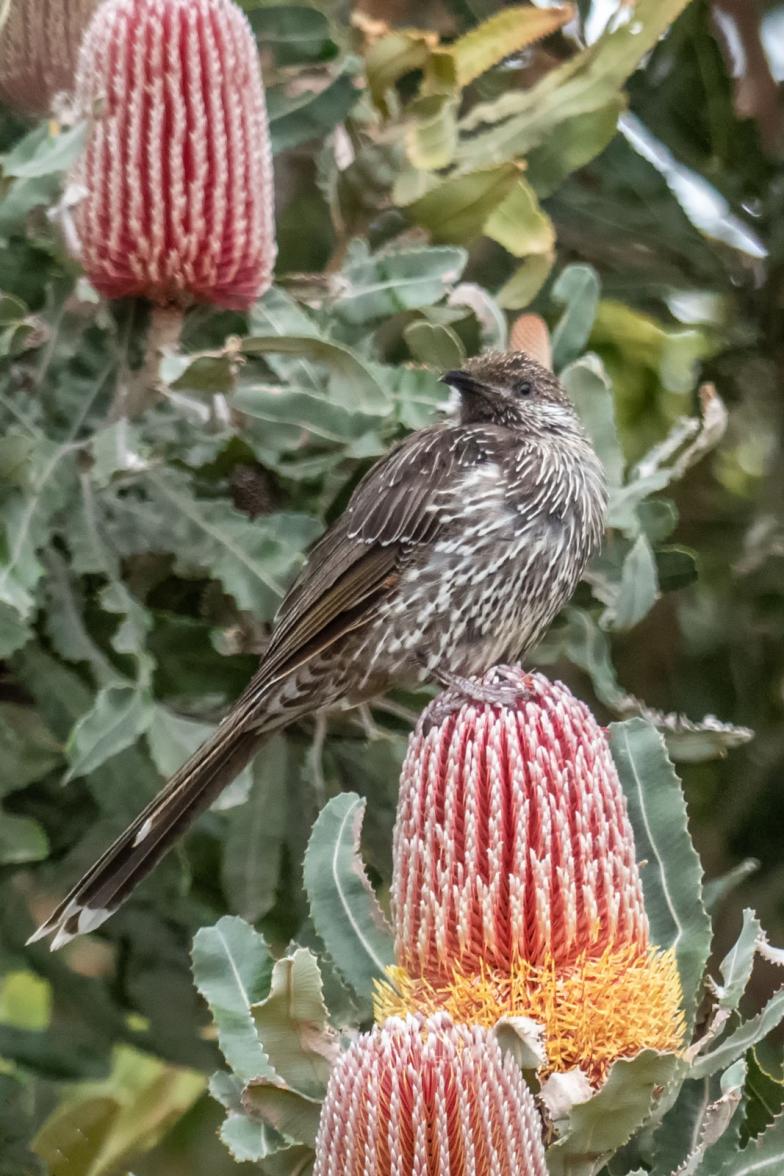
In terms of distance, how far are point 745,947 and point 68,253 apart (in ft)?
6.82

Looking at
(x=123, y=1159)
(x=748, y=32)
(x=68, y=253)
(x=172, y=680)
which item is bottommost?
(x=123, y=1159)

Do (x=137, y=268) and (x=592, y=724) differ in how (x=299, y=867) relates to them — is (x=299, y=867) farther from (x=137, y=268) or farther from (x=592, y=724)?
(x=592, y=724)

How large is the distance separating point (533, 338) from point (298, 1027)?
7.74 feet

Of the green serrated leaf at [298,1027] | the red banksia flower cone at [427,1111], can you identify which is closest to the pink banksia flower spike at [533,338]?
the green serrated leaf at [298,1027]

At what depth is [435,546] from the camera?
456 centimetres

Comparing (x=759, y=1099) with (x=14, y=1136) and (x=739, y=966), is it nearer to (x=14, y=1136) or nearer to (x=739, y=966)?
(x=739, y=966)

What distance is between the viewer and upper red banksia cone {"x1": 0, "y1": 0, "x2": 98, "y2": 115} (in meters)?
4.23

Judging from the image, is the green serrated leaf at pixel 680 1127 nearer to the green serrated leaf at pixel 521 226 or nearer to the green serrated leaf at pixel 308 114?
the green serrated leaf at pixel 521 226

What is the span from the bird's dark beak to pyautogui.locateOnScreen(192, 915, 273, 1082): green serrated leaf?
1.84 metres

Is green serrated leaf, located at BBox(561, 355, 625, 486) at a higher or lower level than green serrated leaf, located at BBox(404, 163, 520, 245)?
lower

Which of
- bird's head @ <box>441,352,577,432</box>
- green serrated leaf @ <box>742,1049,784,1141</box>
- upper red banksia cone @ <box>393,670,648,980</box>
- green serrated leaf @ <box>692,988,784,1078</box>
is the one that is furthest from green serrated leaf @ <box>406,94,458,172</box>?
green serrated leaf @ <box>692,988,784,1078</box>

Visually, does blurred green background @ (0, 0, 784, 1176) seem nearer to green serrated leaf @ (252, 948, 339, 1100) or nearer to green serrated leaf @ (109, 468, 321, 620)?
green serrated leaf @ (109, 468, 321, 620)

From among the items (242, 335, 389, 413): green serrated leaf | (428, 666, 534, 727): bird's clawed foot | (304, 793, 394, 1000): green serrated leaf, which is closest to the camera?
(428, 666, 534, 727): bird's clawed foot

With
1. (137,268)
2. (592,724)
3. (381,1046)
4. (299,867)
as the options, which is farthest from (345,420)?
(381,1046)
